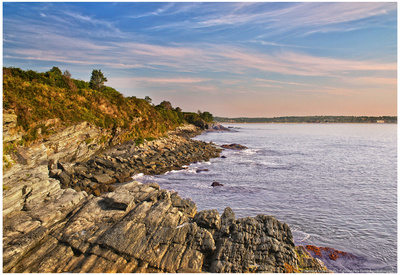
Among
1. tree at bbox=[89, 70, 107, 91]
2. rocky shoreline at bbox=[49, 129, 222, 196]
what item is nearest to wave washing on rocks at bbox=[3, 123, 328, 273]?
rocky shoreline at bbox=[49, 129, 222, 196]

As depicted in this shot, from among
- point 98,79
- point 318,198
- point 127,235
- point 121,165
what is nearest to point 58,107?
point 121,165

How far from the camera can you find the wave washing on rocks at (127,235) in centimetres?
898

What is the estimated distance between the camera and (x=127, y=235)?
32.9ft

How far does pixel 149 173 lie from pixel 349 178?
23044 millimetres

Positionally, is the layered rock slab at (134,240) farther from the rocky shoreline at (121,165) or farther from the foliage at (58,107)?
the foliage at (58,107)

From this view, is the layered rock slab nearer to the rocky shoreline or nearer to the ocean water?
the ocean water

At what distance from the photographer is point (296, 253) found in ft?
33.8

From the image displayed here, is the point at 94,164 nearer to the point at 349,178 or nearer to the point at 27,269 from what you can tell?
the point at 27,269

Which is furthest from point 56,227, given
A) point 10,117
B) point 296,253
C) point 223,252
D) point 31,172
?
point 296,253

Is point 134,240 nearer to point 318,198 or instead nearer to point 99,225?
point 99,225

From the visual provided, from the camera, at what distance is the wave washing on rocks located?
29.5 ft

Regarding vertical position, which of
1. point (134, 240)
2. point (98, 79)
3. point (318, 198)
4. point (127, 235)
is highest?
point (98, 79)

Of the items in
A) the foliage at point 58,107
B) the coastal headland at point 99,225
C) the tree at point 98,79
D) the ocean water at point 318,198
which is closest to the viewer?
the coastal headland at point 99,225

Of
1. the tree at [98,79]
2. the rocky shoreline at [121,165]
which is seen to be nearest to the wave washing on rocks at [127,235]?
the rocky shoreline at [121,165]
